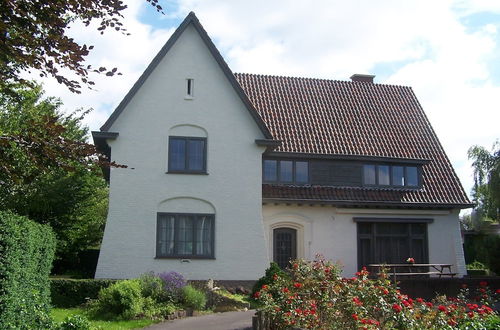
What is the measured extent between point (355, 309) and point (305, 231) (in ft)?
48.2

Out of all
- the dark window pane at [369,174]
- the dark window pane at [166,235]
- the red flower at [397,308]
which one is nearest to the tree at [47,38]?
the red flower at [397,308]

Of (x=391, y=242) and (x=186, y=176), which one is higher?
(x=186, y=176)

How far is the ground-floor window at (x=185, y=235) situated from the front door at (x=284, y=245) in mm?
3502

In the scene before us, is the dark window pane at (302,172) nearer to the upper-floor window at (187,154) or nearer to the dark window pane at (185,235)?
the upper-floor window at (187,154)

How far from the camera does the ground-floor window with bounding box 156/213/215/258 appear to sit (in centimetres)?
2192

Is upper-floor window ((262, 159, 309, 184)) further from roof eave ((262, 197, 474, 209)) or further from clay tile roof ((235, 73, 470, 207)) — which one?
roof eave ((262, 197, 474, 209))

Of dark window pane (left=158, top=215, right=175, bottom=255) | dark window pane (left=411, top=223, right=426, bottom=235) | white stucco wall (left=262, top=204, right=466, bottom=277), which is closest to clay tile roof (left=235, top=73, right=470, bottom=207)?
white stucco wall (left=262, top=204, right=466, bottom=277)

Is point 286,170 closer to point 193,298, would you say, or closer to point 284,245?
point 284,245

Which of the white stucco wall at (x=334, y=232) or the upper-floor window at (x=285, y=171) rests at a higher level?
the upper-floor window at (x=285, y=171)

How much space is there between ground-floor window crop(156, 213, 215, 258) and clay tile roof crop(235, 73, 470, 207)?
3.06 m

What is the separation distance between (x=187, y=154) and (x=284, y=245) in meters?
5.96

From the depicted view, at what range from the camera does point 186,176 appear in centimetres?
2252

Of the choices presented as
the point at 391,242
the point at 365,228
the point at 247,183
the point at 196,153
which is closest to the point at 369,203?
the point at 365,228

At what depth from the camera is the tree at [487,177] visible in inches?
1143
